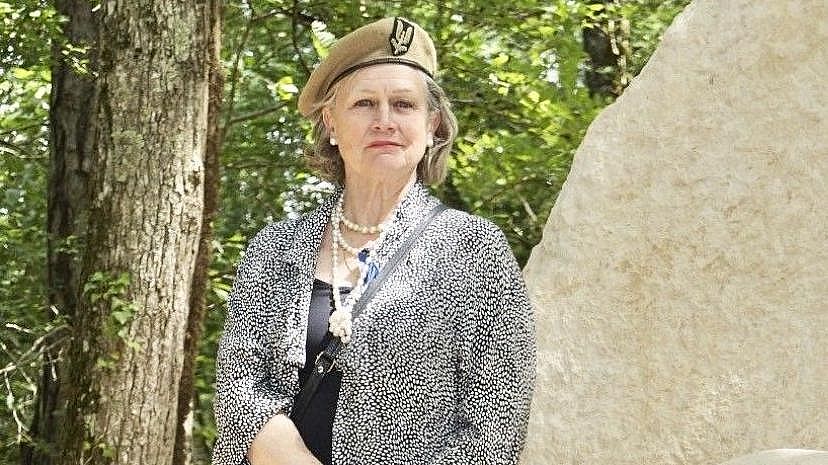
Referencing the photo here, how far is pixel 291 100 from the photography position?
6996mm

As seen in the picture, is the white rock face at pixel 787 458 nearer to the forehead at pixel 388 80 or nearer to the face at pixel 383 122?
the face at pixel 383 122

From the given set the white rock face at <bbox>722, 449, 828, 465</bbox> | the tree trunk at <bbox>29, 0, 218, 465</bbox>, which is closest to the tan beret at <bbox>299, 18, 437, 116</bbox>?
the white rock face at <bbox>722, 449, 828, 465</bbox>

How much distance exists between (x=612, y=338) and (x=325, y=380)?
136cm

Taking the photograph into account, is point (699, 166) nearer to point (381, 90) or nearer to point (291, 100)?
point (381, 90)

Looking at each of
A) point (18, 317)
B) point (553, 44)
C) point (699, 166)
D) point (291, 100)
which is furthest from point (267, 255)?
point (18, 317)

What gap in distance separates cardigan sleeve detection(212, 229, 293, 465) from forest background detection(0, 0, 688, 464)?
12.0 ft

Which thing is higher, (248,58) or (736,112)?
(248,58)

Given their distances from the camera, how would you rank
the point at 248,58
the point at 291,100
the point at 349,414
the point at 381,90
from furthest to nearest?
the point at 248,58, the point at 291,100, the point at 381,90, the point at 349,414

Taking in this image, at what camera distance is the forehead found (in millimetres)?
2777

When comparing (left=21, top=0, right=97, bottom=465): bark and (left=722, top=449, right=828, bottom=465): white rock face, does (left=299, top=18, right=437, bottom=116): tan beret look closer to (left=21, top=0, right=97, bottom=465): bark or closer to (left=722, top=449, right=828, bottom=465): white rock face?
(left=722, top=449, right=828, bottom=465): white rock face

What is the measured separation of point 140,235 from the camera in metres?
4.83

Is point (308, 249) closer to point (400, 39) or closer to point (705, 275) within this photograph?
point (400, 39)

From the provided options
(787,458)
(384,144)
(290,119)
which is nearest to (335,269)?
(384,144)

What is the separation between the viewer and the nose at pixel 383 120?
2729 mm
